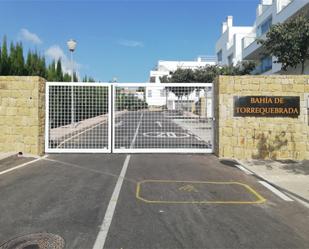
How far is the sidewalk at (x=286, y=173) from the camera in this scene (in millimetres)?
8156

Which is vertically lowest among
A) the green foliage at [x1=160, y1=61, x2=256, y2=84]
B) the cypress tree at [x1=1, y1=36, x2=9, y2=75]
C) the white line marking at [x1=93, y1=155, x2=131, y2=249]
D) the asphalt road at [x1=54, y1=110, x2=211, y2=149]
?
the white line marking at [x1=93, y1=155, x2=131, y2=249]

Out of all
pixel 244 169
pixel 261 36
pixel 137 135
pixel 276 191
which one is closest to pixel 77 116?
pixel 137 135

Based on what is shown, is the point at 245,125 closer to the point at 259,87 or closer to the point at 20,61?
the point at 259,87

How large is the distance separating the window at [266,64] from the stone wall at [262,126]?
1045 inches

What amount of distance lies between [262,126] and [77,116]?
21.2ft

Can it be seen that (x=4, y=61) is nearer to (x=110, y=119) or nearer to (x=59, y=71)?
(x=110, y=119)

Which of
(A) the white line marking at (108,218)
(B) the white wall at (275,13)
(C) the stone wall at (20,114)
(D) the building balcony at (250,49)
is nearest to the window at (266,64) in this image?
(B) the white wall at (275,13)

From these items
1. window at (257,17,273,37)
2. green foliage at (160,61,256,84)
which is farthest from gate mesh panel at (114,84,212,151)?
window at (257,17,273,37)

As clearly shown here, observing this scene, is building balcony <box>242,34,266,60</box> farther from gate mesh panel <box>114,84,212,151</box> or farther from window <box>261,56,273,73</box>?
gate mesh panel <box>114,84,212,151</box>

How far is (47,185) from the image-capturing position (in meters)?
8.08

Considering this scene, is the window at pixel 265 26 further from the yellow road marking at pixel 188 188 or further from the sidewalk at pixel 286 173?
the yellow road marking at pixel 188 188

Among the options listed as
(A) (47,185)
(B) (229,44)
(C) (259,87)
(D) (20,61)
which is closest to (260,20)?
(B) (229,44)

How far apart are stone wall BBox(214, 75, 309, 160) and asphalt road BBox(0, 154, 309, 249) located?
1971mm

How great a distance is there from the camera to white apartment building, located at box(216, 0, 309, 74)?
30.8m
